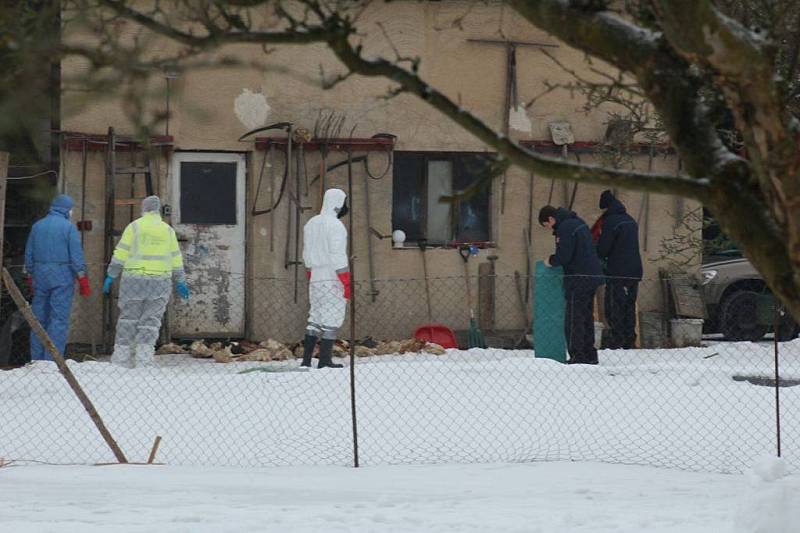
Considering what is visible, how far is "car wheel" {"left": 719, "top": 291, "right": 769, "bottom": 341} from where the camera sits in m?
17.0

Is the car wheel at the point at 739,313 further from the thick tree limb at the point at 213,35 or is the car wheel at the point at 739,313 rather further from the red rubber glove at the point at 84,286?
the thick tree limb at the point at 213,35

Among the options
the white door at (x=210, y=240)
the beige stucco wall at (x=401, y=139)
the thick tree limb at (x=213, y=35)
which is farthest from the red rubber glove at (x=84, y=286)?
the thick tree limb at (x=213, y=35)

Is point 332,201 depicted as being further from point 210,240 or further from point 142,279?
point 210,240

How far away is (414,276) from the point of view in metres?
16.1

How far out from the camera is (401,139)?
1606cm

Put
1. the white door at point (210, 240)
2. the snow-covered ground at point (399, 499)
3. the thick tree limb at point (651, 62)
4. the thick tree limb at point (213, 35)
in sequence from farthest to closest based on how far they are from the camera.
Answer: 1. the white door at point (210, 240)
2. the snow-covered ground at point (399, 499)
3. the thick tree limb at point (651, 62)
4. the thick tree limb at point (213, 35)

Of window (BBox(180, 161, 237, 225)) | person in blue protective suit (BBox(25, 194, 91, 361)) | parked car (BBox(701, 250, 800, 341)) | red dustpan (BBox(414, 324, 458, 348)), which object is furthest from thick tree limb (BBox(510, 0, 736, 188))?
parked car (BBox(701, 250, 800, 341))

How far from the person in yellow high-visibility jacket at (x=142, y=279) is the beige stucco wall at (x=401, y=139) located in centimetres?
180

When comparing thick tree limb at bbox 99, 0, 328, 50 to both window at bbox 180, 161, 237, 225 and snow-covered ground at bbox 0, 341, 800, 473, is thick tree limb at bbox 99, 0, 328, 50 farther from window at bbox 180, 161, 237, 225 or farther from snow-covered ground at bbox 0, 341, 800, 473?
window at bbox 180, 161, 237, 225

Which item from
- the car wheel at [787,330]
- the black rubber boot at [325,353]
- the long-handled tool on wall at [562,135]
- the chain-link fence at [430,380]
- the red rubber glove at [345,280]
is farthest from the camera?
the car wheel at [787,330]

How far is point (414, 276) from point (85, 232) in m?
3.53

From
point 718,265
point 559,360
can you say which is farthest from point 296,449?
point 718,265

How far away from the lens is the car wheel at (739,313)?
17.0 meters

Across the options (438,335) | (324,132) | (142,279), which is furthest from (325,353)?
(324,132)
